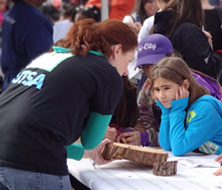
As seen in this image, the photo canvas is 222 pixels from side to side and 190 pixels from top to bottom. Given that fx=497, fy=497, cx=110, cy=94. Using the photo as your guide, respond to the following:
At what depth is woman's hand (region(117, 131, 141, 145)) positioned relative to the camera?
2689 millimetres

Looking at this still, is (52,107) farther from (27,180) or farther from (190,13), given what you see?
(190,13)

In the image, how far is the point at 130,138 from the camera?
8.84 ft

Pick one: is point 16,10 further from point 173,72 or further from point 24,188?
point 24,188

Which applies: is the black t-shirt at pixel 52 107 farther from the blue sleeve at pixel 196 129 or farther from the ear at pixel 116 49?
the blue sleeve at pixel 196 129

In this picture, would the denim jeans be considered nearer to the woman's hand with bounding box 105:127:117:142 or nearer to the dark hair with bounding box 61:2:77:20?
the woman's hand with bounding box 105:127:117:142

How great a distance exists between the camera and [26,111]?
168 cm

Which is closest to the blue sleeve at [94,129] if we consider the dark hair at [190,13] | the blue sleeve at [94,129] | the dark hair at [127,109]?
the blue sleeve at [94,129]

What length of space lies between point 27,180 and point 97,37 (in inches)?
22.9

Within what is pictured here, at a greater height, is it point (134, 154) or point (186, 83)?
point (186, 83)

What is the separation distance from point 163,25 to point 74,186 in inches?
52.5

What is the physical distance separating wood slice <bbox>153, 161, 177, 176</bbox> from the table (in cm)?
2

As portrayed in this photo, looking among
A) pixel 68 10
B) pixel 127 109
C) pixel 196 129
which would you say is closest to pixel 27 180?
pixel 196 129

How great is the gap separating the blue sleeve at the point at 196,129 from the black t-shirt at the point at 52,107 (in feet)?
2.49

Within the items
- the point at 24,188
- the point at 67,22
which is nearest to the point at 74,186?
the point at 24,188
